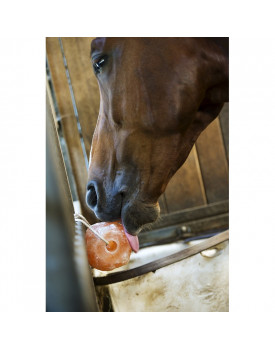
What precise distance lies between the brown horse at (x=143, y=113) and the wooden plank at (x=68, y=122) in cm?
24

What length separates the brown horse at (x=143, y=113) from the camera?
66 cm

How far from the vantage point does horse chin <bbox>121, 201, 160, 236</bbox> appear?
0.69m

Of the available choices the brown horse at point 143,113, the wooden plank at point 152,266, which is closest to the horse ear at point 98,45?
the brown horse at point 143,113

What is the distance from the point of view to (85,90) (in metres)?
1.10

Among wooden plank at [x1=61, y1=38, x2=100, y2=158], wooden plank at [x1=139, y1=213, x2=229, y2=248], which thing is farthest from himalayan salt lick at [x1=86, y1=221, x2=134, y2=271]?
wooden plank at [x1=139, y1=213, x2=229, y2=248]

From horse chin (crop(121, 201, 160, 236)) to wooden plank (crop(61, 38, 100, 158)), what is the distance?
43 centimetres

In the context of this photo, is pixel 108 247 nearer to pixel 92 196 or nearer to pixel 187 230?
pixel 92 196

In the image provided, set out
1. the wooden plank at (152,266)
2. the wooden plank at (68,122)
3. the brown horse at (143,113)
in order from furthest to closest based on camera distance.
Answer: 1. the wooden plank at (68,122)
2. the wooden plank at (152,266)
3. the brown horse at (143,113)

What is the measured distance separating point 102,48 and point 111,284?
556 millimetres

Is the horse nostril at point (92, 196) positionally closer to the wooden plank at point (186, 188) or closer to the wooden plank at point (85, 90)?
the wooden plank at point (85, 90)
